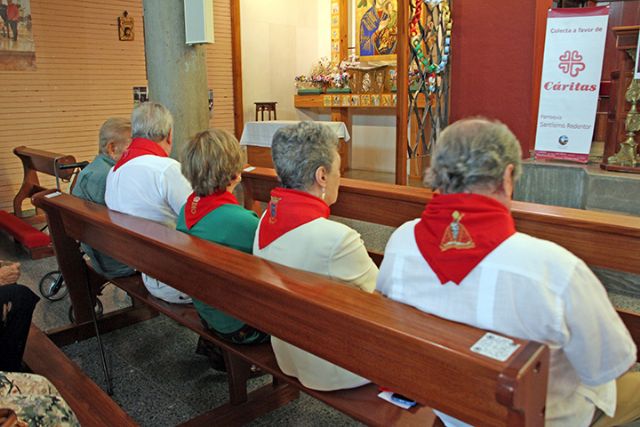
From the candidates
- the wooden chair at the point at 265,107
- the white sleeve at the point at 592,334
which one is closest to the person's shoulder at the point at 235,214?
the white sleeve at the point at 592,334

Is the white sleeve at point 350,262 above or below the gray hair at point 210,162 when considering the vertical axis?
below

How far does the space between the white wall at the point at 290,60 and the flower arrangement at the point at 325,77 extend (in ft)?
1.19

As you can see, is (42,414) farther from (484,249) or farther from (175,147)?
(175,147)

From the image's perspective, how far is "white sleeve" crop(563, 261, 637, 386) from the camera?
119cm

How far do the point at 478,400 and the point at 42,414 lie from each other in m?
1.09

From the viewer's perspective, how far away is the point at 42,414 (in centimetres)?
143

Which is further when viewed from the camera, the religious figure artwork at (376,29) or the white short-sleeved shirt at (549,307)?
the religious figure artwork at (376,29)

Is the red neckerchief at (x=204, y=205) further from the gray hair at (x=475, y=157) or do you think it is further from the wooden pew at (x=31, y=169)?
the wooden pew at (x=31, y=169)

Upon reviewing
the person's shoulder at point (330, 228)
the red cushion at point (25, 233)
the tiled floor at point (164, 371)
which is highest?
the person's shoulder at point (330, 228)

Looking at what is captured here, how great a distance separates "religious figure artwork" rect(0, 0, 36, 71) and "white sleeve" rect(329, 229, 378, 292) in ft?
21.1

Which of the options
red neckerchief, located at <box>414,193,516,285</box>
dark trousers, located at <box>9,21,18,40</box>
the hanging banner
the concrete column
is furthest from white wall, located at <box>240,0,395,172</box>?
red neckerchief, located at <box>414,193,516,285</box>

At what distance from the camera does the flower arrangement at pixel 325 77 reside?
889 cm

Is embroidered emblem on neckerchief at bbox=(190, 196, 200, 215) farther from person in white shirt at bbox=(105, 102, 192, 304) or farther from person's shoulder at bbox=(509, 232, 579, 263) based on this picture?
person's shoulder at bbox=(509, 232, 579, 263)

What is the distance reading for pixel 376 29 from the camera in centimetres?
881
